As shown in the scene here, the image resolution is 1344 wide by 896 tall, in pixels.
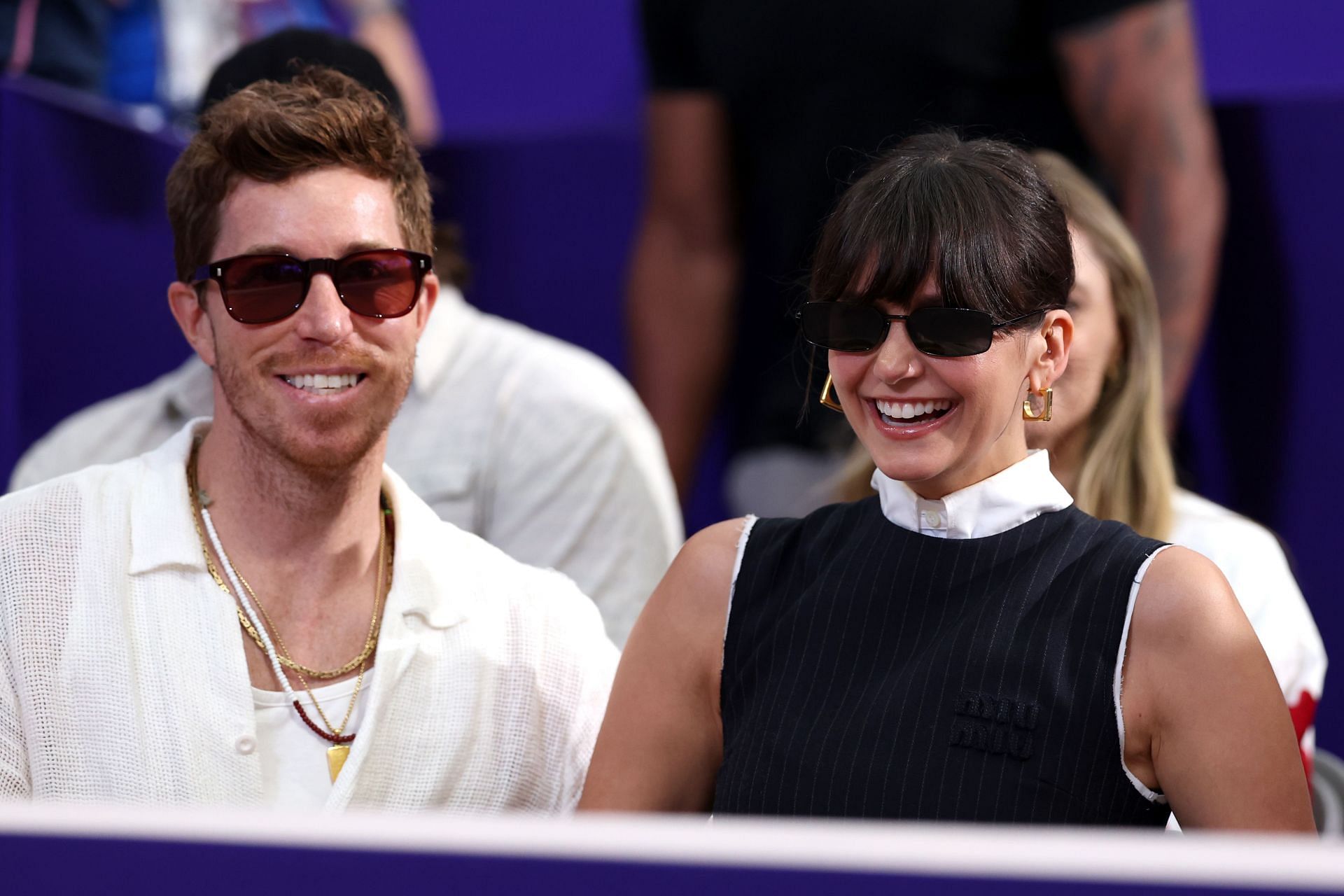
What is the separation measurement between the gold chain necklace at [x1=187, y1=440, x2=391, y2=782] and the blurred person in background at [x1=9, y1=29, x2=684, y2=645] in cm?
60

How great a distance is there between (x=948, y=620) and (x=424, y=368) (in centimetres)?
127

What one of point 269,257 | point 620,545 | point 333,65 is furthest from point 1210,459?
point 269,257

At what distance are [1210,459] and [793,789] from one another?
1.89 metres

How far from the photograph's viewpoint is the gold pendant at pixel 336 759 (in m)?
1.81

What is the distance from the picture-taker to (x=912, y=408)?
1623 mm

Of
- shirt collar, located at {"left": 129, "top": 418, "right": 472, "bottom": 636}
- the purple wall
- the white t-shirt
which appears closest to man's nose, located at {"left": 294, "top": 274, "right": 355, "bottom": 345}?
shirt collar, located at {"left": 129, "top": 418, "right": 472, "bottom": 636}

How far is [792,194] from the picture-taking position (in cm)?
301

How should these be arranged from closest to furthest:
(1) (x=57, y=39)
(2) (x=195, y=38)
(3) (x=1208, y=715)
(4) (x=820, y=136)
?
(3) (x=1208, y=715) < (4) (x=820, y=136) < (1) (x=57, y=39) < (2) (x=195, y=38)

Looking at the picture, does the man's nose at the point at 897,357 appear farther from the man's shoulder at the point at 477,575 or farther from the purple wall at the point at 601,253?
the purple wall at the point at 601,253

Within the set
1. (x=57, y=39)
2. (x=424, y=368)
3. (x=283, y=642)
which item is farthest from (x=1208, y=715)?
(x=57, y=39)

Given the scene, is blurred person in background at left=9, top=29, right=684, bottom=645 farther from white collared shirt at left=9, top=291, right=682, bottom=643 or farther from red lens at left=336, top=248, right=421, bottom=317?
red lens at left=336, top=248, right=421, bottom=317

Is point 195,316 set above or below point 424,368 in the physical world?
above

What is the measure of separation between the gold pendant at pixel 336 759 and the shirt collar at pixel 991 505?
644 millimetres

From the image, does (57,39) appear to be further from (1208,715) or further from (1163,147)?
(1208,715)
